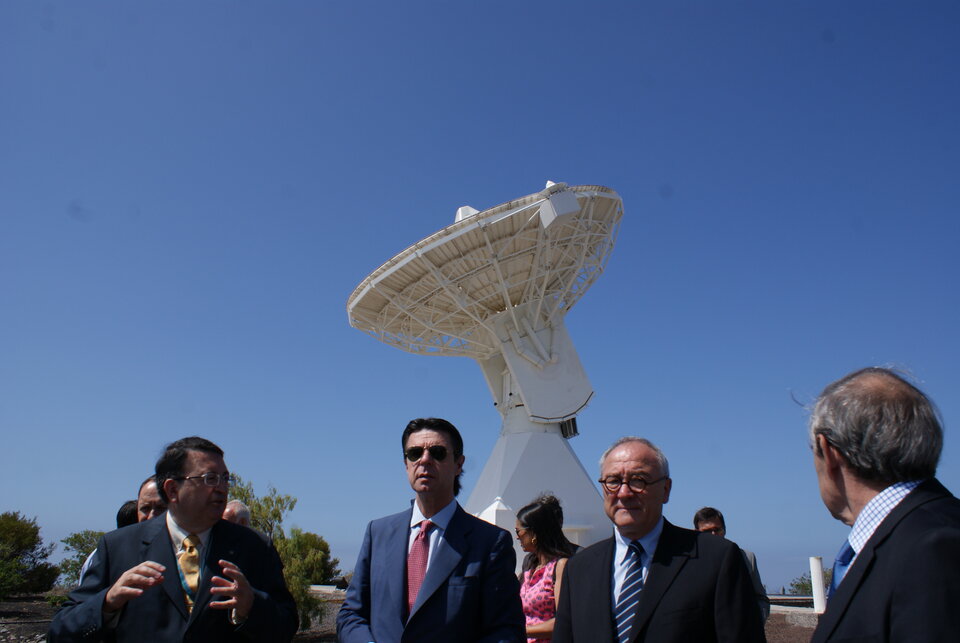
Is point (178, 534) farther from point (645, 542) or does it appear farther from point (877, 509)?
point (877, 509)

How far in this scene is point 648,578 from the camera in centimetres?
326

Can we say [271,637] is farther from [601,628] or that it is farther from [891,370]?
[891,370]

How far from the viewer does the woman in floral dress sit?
4723mm

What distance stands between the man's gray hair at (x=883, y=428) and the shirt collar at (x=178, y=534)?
286 centimetres

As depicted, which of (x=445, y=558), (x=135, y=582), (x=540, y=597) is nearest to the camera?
(x=135, y=582)

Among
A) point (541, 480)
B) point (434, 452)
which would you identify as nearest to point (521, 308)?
point (541, 480)

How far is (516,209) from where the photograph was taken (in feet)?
60.3

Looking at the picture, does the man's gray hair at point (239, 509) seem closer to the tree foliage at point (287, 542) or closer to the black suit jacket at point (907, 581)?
the black suit jacket at point (907, 581)

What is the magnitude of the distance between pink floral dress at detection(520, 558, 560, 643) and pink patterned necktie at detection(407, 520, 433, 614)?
1394 millimetres

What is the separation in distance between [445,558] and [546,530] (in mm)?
1758

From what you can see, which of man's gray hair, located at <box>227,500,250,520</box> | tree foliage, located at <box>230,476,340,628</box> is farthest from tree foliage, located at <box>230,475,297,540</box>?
man's gray hair, located at <box>227,500,250,520</box>

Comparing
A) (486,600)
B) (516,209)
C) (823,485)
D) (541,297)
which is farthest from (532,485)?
(823,485)

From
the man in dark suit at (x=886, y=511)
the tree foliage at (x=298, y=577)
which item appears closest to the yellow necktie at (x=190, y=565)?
the man in dark suit at (x=886, y=511)

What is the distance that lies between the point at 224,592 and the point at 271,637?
370 millimetres
